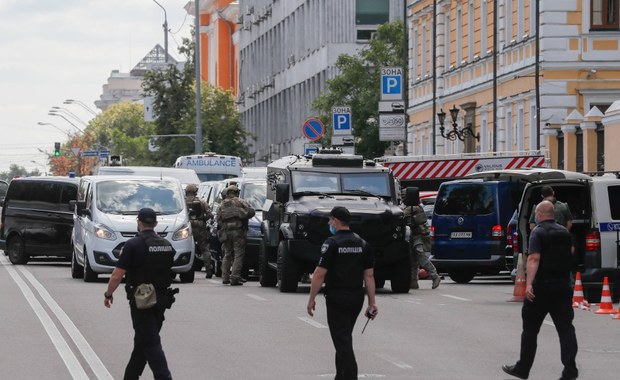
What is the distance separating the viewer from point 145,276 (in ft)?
44.8

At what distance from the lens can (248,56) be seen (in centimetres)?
11231

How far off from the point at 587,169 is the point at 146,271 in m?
31.6

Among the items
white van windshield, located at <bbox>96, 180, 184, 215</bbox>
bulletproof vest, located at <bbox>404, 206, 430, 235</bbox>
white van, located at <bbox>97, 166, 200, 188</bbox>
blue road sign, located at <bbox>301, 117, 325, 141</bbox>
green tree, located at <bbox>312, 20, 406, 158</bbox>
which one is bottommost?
bulletproof vest, located at <bbox>404, 206, 430, 235</bbox>

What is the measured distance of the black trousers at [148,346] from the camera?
13.4 meters

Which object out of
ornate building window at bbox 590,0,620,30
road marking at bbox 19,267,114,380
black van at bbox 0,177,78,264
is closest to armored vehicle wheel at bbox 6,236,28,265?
black van at bbox 0,177,78,264

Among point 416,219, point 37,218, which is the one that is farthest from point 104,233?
point 37,218

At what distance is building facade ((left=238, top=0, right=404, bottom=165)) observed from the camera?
3317 inches

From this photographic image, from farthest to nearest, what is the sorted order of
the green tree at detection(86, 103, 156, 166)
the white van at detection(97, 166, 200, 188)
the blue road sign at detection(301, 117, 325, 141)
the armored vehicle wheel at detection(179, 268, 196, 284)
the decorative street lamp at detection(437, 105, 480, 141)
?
1. the green tree at detection(86, 103, 156, 166)
2. the decorative street lamp at detection(437, 105, 480, 141)
3. the blue road sign at detection(301, 117, 325, 141)
4. the white van at detection(97, 166, 200, 188)
5. the armored vehicle wheel at detection(179, 268, 196, 284)

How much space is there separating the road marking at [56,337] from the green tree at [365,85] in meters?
44.1

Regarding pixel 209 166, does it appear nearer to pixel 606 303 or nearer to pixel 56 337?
pixel 606 303

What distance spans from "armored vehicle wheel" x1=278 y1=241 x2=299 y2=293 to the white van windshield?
4.41 meters

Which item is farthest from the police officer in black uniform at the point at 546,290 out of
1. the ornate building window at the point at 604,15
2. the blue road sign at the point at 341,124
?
the ornate building window at the point at 604,15

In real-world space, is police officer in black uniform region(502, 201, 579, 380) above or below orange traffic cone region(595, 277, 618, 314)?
above

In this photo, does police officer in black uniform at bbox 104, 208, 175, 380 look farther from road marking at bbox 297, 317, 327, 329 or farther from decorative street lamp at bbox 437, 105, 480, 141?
decorative street lamp at bbox 437, 105, 480, 141
